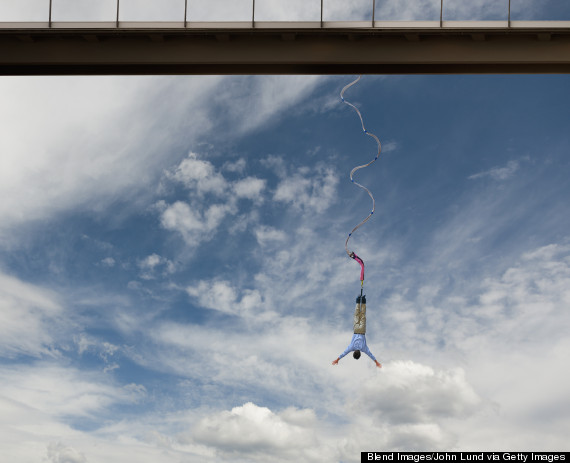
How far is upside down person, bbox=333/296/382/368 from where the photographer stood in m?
17.4

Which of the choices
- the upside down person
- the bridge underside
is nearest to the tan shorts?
the upside down person

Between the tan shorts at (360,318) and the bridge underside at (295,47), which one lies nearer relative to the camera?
the bridge underside at (295,47)

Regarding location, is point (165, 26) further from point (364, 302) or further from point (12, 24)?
point (364, 302)

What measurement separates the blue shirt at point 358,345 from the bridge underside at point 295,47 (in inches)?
279

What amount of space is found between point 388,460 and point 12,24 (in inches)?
616

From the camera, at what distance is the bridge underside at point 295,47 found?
1547 centimetres

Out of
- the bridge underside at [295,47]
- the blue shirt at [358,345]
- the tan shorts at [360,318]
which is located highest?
the bridge underside at [295,47]

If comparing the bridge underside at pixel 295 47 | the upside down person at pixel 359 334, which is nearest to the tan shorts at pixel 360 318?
the upside down person at pixel 359 334

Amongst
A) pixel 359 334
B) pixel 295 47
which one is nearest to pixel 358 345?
pixel 359 334

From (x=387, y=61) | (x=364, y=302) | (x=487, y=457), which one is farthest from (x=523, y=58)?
(x=487, y=457)

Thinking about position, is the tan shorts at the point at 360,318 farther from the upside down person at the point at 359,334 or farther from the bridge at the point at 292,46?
the bridge at the point at 292,46

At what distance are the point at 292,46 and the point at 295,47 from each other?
0.27 ft

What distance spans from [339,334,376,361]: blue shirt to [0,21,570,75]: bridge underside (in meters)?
7.10

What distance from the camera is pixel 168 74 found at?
1664cm
